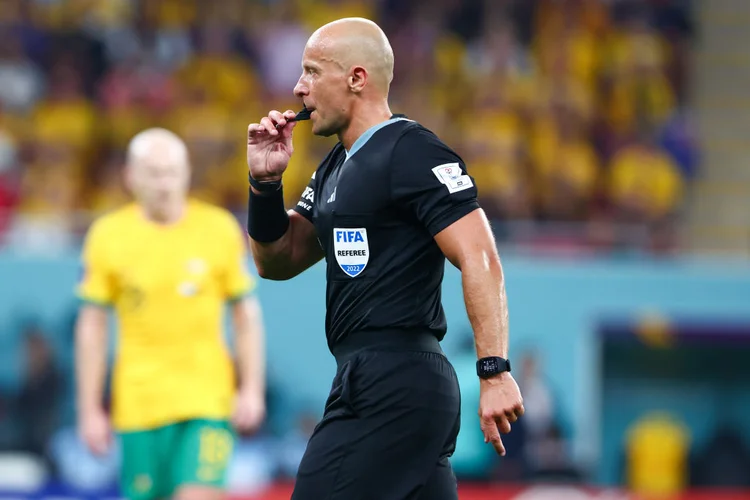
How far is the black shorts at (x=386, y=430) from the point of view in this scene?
14.6 ft

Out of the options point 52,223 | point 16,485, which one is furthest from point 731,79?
point 16,485

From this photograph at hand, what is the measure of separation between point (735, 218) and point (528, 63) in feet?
9.21

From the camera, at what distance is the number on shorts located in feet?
22.8

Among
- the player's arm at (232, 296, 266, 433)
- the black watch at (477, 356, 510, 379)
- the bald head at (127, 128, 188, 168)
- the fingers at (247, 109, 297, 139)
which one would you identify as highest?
the bald head at (127, 128, 188, 168)

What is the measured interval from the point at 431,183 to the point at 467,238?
23 centimetres

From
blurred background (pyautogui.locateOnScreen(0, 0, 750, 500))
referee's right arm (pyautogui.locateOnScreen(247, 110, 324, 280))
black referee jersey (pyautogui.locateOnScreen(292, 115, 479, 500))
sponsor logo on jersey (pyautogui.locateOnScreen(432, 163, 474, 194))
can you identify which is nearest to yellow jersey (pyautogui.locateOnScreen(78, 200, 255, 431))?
referee's right arm (pyautogui.locateOnScreen(247, 110, 324, 280))

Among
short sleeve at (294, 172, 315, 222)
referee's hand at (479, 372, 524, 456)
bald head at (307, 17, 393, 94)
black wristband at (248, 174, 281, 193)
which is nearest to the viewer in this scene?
referee's hand at (479, 372, 524, 456)

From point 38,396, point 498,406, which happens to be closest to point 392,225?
point 498,406

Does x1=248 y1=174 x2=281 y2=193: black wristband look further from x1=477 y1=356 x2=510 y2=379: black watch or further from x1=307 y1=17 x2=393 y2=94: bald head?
x1=477 y1=356 x2=510 y2=379: black watch

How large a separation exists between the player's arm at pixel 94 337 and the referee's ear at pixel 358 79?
122 inches

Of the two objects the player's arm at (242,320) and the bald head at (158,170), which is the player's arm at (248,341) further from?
the bald head at (158,170)

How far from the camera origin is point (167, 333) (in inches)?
283

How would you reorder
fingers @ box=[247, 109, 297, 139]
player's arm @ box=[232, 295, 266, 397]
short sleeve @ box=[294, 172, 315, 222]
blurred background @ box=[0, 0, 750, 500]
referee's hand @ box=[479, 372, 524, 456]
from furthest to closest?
blurred background @ box=[0, 0, 750, 500], player's arm @ box=[232, 295, 266, 397], short sleeve @ box=[294, 172, 315, 222], fingers @ box=[247, 109, 297, 139], referee's hand @ box=[479, 372, 524, 456]

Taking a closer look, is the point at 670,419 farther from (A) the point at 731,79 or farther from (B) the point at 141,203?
(B) the point at 141,203
